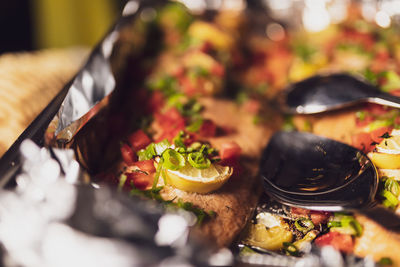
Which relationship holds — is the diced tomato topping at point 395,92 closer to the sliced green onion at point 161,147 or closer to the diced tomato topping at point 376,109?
the diced tomato topping at point 376,109

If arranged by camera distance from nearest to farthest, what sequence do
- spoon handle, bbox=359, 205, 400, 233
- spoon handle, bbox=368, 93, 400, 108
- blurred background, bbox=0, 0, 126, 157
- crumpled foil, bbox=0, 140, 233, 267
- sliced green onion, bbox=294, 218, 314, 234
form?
crumpled foil, bbox=0, 140, 233, 267
spoon handle, bbox=359, 205, 400, 233
sliced green onion, bbox=294, 218, 314, 234
spoon handle, bbox=368, 93, 400, 108
blurred background, bbox=0, 0, 126, 157

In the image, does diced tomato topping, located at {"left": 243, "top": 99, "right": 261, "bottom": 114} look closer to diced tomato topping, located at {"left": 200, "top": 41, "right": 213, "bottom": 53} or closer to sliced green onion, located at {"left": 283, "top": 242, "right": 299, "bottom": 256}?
diced tomato topping, located at {"left": 200, "top": 41, "right": 213, "bottom": 53}

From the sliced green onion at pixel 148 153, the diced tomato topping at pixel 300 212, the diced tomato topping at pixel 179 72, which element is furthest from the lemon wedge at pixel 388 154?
the diced tomato topping at pixel 179 72

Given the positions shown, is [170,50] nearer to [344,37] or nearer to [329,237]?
[344,37]

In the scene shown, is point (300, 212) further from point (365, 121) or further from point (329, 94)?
point (329, 94)

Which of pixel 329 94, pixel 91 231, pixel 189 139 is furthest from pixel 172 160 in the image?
pixel 329 94

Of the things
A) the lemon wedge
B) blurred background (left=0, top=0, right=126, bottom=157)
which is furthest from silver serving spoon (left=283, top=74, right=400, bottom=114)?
blurred background (left=0, top=0, right=126, bottom=157)

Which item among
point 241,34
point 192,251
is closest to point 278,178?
point 192,251

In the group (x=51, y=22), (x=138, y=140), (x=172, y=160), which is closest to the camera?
(x=172, y=160)
